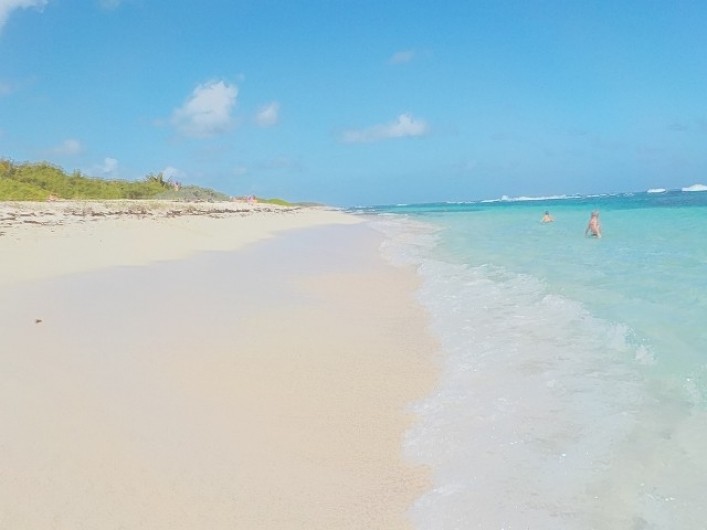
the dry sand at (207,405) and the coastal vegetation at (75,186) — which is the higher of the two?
the coastal vegetation at (75,186)

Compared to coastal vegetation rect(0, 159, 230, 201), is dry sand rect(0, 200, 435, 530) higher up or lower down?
lower down

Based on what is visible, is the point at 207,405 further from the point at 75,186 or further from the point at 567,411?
the point at 75,186

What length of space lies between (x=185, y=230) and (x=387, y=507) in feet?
58.2

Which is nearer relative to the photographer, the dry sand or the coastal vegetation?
the dry sand

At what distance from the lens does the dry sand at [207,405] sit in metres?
2.73

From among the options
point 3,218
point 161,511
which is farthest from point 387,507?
point 3,218

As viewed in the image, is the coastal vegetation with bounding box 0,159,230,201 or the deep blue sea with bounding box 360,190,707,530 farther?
the coastal vegetation with bounding box 0,159,230,201

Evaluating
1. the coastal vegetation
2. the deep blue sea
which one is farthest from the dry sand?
the coastal vegetation

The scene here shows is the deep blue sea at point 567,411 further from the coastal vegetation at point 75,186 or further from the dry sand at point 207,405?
the coastal vegetation at point 75,186

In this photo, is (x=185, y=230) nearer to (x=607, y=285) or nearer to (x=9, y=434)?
(x=607, y=285)

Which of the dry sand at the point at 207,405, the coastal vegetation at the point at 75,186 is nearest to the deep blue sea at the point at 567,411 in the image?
the dry sand at the point at 207,405

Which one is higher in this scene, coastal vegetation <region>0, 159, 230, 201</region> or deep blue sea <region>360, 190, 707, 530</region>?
coastal vegetation <region>0, 159, 230, 201</region>

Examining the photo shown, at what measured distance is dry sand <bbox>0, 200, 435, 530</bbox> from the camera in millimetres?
2729

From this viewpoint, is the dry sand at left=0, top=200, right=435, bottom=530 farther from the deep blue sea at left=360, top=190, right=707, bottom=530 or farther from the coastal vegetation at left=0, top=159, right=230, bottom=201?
the coastal vegetation at left=0, top=159, right=230, bottom=201
